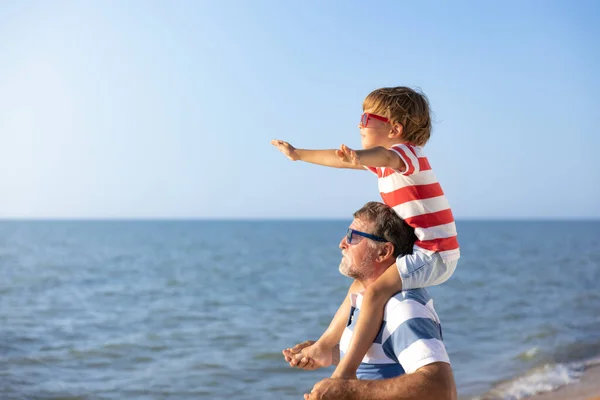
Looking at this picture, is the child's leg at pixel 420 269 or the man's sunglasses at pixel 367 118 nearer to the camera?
the child's leg at pixel 420 269

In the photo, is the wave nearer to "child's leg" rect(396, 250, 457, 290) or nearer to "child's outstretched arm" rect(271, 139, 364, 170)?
"child's leg" rect(396, 250, 457, 290)

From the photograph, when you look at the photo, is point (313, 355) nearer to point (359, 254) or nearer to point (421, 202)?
point (359, 254)

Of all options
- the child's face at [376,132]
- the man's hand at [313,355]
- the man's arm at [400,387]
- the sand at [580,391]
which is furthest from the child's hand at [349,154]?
the sand at [580,391]

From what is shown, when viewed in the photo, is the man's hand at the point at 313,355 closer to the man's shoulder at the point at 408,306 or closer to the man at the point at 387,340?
the man at the point at 387,340

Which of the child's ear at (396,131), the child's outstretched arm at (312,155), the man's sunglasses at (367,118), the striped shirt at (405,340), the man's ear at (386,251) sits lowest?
the striped shirt at (405,340)

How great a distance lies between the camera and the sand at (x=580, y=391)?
809cm

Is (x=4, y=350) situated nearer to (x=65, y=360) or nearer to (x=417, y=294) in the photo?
(x=65, y=360)

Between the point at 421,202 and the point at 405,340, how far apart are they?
60 centimetres

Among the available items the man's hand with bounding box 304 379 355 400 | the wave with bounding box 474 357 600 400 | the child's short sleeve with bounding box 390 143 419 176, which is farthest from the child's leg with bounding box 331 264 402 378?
the wave with bounding box 474 357 600 400

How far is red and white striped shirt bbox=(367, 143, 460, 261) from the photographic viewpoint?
2.98m

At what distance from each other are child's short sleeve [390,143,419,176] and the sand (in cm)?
575

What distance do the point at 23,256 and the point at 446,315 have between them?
32406mm

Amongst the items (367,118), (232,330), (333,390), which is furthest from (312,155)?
(232,330)

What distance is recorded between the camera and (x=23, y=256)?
139 feet
